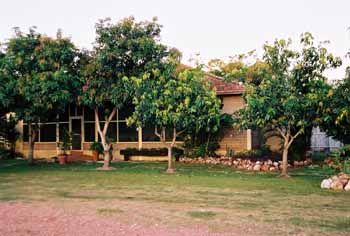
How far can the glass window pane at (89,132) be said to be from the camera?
24.7 metres

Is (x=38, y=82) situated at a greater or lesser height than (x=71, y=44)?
lesser

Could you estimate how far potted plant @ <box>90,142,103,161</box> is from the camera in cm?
2333

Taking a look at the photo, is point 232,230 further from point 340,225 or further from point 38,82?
point 38,82

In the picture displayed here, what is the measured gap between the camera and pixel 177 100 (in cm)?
1553

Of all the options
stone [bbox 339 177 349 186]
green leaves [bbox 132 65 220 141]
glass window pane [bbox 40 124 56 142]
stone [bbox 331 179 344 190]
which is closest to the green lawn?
stone [bbox 331 179 344 190]

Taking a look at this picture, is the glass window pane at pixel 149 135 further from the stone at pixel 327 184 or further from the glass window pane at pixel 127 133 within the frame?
the stone at pixel 327 184

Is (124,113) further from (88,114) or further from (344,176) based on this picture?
(344,176)

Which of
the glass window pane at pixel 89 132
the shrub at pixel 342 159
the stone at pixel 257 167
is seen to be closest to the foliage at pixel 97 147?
the glass window pane at pixel 89 132

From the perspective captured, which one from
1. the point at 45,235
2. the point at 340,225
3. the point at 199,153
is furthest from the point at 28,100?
the point at 340,225

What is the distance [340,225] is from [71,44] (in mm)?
13911

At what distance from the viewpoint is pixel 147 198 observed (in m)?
9.80

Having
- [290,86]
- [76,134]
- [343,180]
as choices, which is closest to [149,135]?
[76,134]

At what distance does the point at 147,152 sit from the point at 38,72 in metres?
7.40

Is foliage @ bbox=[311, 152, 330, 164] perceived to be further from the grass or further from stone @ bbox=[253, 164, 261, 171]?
the grass
